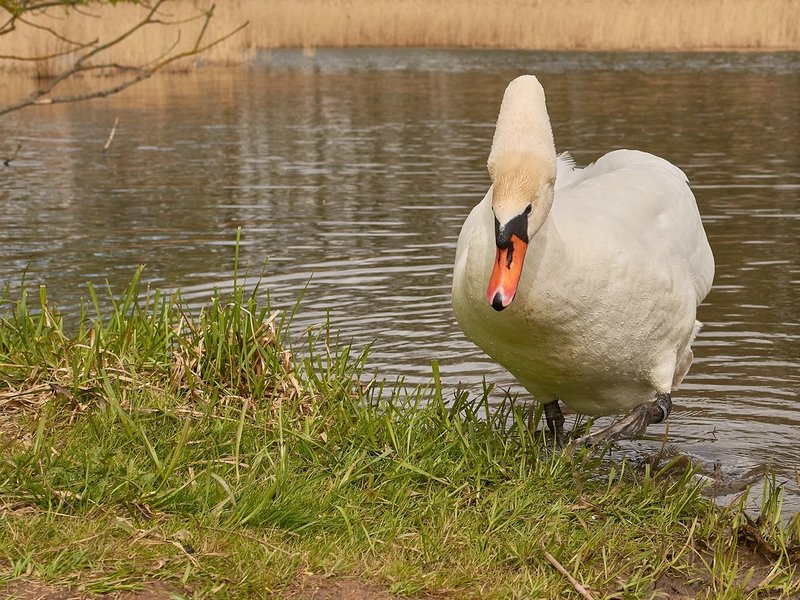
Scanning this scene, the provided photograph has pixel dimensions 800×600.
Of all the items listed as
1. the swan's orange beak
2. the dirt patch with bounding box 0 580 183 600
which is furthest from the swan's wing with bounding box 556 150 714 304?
the dirt patch with bounding box 0 580 183 600

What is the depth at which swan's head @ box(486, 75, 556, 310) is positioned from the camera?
13.4ft

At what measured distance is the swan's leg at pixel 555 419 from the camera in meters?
5.57

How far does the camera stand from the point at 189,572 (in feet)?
11.9

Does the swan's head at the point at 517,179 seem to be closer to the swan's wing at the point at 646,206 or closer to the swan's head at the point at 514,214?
the swan's head at the point at 514,214

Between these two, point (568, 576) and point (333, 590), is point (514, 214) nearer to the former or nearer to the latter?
point (568, 576)

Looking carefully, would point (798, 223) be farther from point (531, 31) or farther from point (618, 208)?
point (531, 31)

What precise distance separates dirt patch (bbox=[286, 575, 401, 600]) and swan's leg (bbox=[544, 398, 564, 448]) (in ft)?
6.40

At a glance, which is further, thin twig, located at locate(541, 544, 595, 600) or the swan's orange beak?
the swan's orange beak

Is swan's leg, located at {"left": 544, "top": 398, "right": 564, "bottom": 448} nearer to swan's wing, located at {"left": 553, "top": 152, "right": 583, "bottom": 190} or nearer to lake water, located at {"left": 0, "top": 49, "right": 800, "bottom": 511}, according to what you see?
lake water, located at {"left": 0, "top": 49, "right": 800, "bottom": 511}

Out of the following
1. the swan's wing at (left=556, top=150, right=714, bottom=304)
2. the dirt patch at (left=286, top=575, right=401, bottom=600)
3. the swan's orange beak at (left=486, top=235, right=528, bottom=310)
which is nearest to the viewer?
the dirt patch at (left=286, top=575, right=401, bottom=600)

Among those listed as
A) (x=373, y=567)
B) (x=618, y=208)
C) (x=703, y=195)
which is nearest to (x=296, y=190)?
(x=703, y=195)

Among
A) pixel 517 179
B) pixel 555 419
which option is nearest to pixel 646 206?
pixel 555 419

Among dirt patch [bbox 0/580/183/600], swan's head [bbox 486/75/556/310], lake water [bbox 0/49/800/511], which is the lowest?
lake water [bbox 0/49/800/511]

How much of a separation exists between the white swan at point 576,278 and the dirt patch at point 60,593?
1.36 meters
